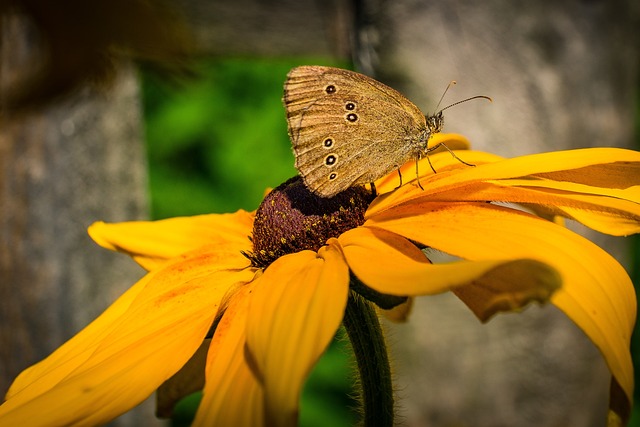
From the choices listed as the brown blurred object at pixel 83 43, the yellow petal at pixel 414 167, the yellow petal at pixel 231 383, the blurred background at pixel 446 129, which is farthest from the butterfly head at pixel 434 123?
the blurred background at pixel 446 129

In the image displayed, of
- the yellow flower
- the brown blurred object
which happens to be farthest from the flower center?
the brown blurred object

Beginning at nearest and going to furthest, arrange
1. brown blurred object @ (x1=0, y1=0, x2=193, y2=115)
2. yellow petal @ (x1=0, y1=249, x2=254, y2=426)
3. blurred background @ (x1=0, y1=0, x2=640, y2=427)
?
1. yellow petal @ (x1=0, y1=249, x2=254, y2=426)
2. brown blurred object @ (x1=0, y1=0, x2=193, y2=115)
3. blurred background @ (x1=0, y1=0, x2=640, y2=427)

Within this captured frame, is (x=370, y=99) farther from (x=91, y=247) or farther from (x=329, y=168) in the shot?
(x=91, y=247)

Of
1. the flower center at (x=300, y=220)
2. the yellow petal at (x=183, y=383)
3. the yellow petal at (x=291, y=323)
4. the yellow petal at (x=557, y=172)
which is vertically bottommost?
the yellow petal at (x=183, y=383)

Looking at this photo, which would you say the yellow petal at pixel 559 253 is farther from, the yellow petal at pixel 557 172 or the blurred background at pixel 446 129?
the blurred background at pixel 446 129

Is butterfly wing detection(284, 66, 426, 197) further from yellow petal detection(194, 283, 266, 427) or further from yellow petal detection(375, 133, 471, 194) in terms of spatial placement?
yellow petal detection(194, 283, 266, 427)

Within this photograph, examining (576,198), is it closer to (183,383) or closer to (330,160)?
(330,160)

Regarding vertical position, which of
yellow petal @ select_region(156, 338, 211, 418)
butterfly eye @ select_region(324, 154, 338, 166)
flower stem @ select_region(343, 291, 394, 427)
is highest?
butterfly eye @ select_region(324, 154, 338, 166)
